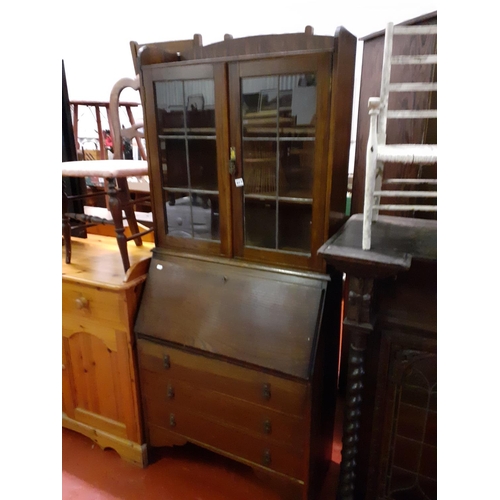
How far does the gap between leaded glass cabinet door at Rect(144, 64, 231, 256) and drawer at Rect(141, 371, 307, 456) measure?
542 mm

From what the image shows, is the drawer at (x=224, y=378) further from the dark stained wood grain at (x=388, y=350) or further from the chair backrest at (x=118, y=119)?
the chair backrest at (x=118, y=119)

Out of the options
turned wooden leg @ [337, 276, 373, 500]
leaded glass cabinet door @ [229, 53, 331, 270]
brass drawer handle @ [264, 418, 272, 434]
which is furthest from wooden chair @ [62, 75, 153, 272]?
turned wooden leg @ [337, 276, 373, 500]

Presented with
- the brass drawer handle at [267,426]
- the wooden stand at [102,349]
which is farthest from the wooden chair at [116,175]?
the brass drawer handle at [267,426]

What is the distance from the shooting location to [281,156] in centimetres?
128

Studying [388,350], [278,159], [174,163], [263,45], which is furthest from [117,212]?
[388,350]

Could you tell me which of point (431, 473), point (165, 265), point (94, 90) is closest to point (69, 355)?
point (165, 265)

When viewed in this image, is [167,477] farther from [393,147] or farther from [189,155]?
[393,147]

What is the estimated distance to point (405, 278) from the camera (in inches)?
42.8

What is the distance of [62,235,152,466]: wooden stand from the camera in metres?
1.52

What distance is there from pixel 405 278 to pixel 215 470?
1208 mm

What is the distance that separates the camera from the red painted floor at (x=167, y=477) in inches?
60.9

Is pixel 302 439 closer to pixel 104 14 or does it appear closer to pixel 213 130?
pixel 213 130

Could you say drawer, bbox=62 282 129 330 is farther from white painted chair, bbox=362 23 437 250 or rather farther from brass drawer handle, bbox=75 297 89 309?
white painted chair, bbox=362 23 437 250

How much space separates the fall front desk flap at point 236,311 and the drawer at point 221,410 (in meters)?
0.19
